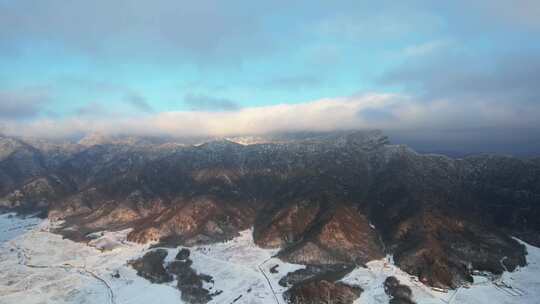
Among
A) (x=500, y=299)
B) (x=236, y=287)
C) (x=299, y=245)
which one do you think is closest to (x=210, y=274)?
(x=236, y=287)

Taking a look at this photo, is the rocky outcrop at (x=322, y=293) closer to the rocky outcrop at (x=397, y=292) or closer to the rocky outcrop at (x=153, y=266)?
the rocky outcrop at (x=397, y=292)

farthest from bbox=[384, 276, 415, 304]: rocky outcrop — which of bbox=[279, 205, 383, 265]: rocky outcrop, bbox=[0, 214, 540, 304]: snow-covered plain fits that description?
bbox=[279, 205, 383, 265]: rocky outcrop

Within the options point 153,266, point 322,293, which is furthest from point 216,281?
point 322,293

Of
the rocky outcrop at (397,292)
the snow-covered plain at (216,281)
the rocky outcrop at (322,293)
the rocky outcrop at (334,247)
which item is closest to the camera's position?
the rocky outcrop at (322,293)

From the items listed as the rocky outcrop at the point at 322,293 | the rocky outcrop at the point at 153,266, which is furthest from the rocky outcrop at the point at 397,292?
the rocky outcrop at the point at 153,266

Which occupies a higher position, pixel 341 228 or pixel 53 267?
pixel 341 228

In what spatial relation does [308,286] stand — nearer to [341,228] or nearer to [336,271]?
[336,271]

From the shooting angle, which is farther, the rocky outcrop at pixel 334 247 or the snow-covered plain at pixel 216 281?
the rocky outcrop at pixel 334 247

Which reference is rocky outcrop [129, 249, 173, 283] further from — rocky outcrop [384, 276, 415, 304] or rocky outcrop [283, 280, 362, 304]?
rocky outcrop [384, 276, 415, 304]
